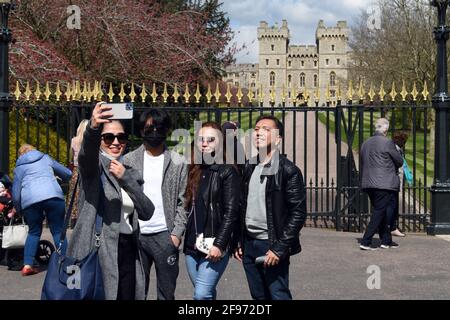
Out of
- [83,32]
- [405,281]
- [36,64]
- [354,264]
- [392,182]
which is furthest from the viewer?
[83,32]

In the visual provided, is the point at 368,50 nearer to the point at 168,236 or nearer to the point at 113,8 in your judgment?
the point at 113,8

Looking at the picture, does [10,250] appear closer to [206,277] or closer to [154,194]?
[154,194]

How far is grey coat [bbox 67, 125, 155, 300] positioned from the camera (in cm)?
364

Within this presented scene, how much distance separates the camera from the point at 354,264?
24.1 feet

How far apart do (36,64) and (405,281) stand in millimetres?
9157

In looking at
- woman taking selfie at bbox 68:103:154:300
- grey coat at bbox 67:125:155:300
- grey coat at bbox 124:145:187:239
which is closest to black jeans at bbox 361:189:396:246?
grey coat at bbox 124:145:187:239

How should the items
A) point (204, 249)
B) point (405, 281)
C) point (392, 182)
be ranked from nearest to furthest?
1. point (204, 249)
2. point (405, 281)
3. point (392, 182)

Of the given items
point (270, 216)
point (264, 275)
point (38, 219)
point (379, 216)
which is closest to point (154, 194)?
point (270, 216)

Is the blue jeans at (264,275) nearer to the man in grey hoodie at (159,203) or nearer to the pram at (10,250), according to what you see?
the man in grey hoodie at (159,203)

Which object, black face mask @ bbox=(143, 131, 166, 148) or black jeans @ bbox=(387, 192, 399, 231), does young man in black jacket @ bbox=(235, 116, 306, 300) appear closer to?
black face mask @ bbox=(143, 131, 166, 148)

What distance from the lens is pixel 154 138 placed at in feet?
13.9

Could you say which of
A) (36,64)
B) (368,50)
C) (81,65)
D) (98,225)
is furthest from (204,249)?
(368,50)

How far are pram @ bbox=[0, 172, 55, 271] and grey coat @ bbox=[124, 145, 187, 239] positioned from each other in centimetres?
320

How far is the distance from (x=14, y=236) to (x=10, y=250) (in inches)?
10.7
